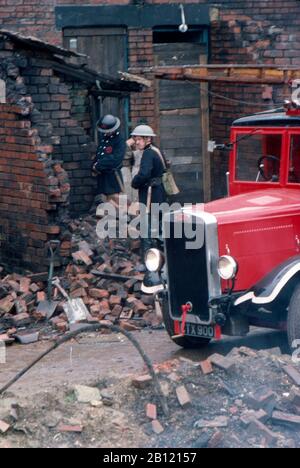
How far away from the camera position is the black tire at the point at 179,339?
9.62 meters

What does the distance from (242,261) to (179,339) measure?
49.1 inches

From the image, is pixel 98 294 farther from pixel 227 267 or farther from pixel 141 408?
pixel 141 408

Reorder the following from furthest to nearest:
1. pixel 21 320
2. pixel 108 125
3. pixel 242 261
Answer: pixel 108 125 < pixel 21 320 < pixel 242 261

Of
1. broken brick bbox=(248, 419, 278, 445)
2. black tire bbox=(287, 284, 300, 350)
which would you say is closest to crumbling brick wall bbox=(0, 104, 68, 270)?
black tire bbox=(287, 284, 300, 350)

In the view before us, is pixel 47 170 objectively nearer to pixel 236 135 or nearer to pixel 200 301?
pixel 236 135

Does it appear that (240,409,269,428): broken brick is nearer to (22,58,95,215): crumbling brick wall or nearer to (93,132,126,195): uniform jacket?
(22,58,95,215): crumbling brick wall

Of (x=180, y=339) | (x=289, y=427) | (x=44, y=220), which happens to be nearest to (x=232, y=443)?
(x=289, y=427)

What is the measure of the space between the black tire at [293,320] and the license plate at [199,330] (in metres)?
0.66

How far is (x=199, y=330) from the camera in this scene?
29.6 feet

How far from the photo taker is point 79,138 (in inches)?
486

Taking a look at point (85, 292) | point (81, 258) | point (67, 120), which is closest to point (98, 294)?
point (85, 292)

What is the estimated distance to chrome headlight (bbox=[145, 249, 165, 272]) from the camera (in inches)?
363

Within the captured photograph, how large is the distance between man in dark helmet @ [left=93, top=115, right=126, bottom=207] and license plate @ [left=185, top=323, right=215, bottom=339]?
341 centimetres

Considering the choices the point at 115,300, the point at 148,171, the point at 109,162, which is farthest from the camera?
the point at 109,162
